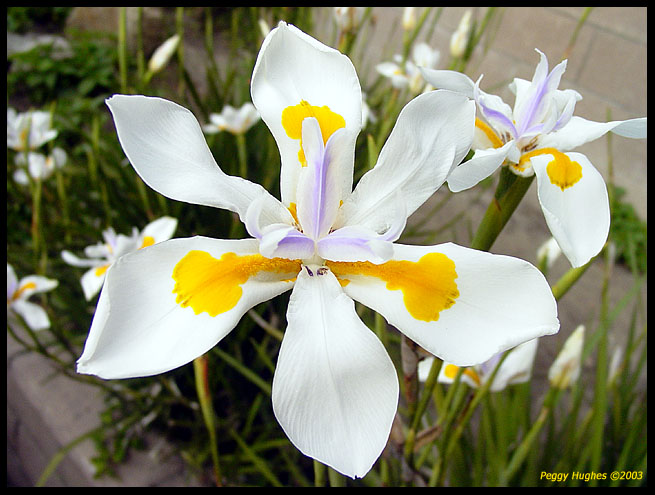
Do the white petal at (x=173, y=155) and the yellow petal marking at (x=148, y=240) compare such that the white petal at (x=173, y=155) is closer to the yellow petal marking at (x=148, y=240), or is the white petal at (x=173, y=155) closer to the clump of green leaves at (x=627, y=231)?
the yellow petal marking at (x=148, y=240)

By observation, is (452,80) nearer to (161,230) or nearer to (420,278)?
(420,278)

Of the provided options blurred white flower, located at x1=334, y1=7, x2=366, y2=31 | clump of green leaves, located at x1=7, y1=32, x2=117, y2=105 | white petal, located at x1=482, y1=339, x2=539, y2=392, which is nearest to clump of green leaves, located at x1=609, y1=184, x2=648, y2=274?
blurred white flower, located at x1=334, y1=7, x2=366, y2=31

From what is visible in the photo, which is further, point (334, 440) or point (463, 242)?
point (463, 242)

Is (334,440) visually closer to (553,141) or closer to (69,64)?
(553,141)

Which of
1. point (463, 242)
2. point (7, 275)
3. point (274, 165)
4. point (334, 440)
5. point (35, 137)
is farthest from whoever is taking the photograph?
point (463, 242)

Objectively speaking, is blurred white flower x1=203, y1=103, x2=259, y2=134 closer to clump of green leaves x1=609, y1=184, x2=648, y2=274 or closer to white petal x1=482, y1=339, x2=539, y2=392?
white petal x1=482, y1=339, x2=539, y2=392

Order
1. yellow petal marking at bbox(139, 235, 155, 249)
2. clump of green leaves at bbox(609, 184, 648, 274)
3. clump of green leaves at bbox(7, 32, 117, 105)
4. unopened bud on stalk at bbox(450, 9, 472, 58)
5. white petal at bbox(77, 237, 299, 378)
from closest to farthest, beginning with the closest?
white petal at bbox(77, 237, 299, 378) < yellow petal marking at bbox(139, 235, 155, 249) < unopened bud on stalk at bbox(450, 9, 472, 58) < clump of green leaves at bbox(609, 184, 648, 274) < clump of green leaves at bbox(7, 32, 117, 105)
